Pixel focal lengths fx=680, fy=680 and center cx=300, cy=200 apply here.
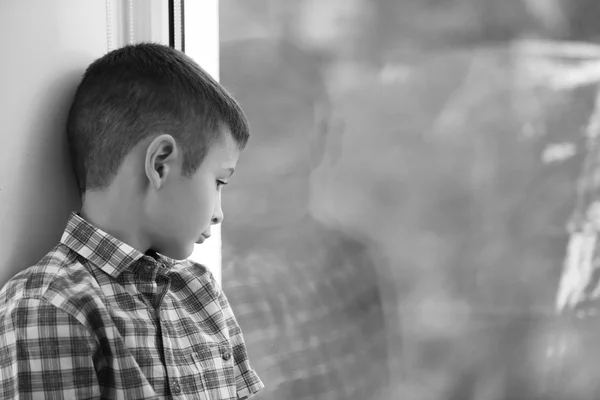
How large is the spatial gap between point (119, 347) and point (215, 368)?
0.12 meters

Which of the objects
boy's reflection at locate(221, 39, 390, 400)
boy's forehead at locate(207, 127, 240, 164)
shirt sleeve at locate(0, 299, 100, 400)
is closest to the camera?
shirt sleeve at locate(0, 299, 100, 400)

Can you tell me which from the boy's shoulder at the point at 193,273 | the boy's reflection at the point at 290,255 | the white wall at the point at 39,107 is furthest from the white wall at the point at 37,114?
the boy's reflection at the point at 290,255

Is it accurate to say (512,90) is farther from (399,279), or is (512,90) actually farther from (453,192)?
(399,279)

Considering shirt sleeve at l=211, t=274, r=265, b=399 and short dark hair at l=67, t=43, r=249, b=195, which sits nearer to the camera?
short dark hair at l=67, t=43, r=249, b=195

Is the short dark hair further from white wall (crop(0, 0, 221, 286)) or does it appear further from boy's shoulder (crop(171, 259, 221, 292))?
boy's shoulder (crop(171, 259, 221, 292))

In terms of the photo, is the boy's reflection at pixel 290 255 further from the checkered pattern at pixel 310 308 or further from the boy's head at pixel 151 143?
the boy's head at pixel 151 143

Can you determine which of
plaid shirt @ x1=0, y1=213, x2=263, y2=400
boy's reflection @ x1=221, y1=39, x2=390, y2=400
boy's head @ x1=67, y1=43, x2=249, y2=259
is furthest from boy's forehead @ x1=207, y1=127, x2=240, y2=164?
boy's reflection @ x1=221, y1=39, x2=390, y2=400

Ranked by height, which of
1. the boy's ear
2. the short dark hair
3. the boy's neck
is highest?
the short dark hair

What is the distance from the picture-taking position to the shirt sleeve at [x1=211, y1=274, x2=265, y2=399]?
676 mm

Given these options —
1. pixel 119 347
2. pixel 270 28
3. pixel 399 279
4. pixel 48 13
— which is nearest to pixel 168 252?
pixel 119 347

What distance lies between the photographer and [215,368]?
24.1 inches

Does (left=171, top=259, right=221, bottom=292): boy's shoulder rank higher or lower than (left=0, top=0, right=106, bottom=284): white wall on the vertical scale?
lower

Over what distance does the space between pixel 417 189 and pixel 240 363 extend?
1274 millimetres

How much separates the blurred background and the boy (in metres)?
1.17
